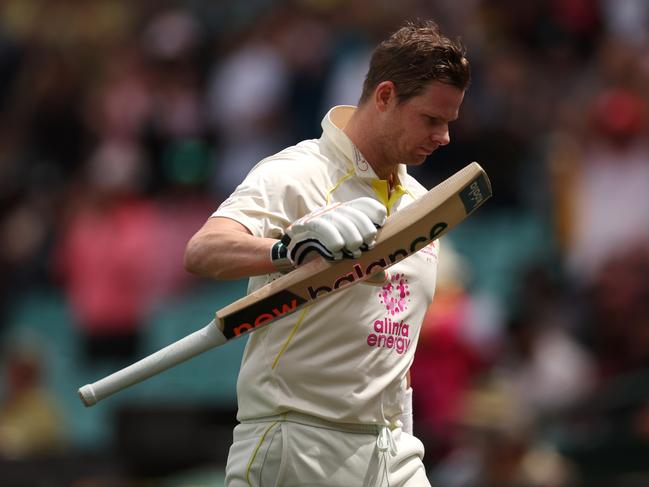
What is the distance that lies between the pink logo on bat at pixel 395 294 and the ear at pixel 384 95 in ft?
1.60

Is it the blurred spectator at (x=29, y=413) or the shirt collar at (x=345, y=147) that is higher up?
the shirt collar at (x=345, y=147)

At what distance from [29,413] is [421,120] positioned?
5850 millimetres

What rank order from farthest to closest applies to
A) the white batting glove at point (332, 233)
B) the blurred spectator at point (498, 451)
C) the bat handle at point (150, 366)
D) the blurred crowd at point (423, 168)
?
the blurred crowd at point (423, 168) < the blurred spectator at point (498, 451) < the bat handle at point (150, 366) < the white batting glove at point (332, 233)

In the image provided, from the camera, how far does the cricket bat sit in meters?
3.88

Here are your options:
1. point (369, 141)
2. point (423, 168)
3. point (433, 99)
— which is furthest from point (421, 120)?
point (423, 168)

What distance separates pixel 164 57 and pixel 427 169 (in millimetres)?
2744

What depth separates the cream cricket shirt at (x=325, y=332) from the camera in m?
4.08

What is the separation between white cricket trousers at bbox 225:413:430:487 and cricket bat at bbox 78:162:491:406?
37 centimetres

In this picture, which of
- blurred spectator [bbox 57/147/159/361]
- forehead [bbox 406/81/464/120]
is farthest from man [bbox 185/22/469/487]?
blurred spectator [bbox 57/147/159/361]

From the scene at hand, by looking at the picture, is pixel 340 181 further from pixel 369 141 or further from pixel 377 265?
pixel 377 265

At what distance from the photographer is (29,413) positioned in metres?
9.41

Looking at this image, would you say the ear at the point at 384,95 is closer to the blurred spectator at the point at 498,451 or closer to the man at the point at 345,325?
the man at the point at 345,325

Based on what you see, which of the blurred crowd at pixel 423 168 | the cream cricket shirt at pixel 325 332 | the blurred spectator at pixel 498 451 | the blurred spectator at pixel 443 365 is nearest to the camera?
the cream cricket shirt at pixel 325 332

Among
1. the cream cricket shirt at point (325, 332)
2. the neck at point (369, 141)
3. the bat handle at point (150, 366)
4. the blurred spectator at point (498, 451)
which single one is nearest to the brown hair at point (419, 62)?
the neck at point (369, 141)
